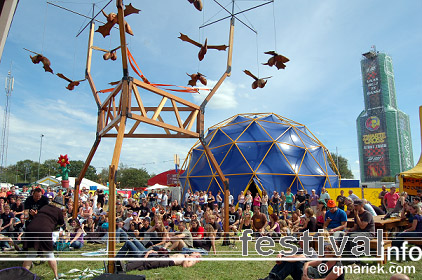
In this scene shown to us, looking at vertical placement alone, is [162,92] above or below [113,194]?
above

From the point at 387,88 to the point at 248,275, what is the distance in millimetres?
63329

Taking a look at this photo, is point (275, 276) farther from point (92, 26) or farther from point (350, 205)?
point (92, 26)

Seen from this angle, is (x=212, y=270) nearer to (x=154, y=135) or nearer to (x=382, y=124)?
(x=154, y=135)

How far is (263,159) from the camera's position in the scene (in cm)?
1617

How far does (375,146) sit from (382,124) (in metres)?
4.74

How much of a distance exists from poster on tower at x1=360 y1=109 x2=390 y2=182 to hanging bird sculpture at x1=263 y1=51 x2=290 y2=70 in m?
60.9

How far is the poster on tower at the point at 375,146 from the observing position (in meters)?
59.1

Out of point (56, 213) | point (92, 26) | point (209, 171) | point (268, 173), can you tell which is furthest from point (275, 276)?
point (209, 171)

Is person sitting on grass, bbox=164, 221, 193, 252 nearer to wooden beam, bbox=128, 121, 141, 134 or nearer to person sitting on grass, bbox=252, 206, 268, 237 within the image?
wooden beam, bbox=128, 121, 141, 134

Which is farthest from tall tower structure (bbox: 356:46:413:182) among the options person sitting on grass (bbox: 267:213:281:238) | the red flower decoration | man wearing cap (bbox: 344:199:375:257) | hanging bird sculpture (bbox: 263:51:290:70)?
hanging bird sculpture (bbox: 263:51:290:70)

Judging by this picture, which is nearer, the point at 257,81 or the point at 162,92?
the point at 162,92

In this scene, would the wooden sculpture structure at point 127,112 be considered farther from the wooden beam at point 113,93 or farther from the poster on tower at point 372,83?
the poster on tower at point 372,83

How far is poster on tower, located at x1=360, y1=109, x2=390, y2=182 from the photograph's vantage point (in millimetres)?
59062

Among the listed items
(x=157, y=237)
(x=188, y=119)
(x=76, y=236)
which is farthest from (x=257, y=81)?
(x=76, y=236)
